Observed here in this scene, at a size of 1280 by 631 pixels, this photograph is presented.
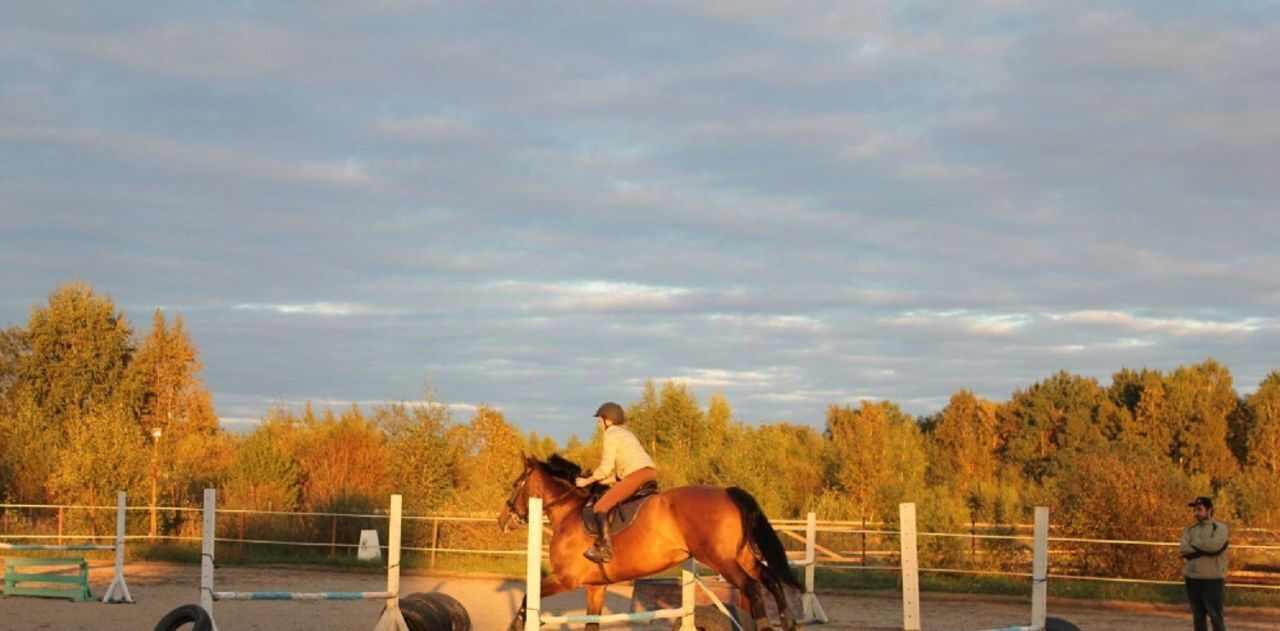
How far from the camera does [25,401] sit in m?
44.1

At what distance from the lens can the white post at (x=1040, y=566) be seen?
7.77 metres

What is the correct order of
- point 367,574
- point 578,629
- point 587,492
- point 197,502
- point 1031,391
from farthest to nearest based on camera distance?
point 1031,391
point 197,502
point 367,574
point 578,629
point 587,492

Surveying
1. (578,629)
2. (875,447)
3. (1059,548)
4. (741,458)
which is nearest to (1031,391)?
(875,447)

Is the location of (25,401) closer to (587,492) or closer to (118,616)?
(118,616)

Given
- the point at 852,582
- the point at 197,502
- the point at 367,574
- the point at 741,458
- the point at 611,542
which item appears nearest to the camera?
the point at 611,542

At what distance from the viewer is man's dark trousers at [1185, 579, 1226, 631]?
505 inches

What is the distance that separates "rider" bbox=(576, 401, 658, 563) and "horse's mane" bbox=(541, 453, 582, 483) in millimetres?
477

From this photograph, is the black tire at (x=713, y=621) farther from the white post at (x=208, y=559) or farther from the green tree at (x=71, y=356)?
the green tree at (x=71, y=356)

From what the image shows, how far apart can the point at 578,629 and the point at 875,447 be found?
83.1ft

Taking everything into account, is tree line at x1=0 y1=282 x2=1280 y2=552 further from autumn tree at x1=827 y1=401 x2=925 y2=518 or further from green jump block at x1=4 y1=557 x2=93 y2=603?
green jump block at x1=4 y1=557 x2=93 y2=603

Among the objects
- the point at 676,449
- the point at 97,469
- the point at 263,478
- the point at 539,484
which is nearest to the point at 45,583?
the point at 539,484

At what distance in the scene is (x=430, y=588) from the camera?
20812mm

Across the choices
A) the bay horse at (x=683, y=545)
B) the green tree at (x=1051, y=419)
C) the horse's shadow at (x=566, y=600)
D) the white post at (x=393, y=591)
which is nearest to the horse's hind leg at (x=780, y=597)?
the bay horse at (x=683, y=545)

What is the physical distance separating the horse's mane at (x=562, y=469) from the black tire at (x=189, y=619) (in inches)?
124
